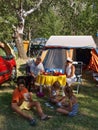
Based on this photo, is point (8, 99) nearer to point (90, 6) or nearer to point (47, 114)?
point (47, 114)

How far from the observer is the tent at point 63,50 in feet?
49.2

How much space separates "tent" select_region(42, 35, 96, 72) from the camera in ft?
49.2

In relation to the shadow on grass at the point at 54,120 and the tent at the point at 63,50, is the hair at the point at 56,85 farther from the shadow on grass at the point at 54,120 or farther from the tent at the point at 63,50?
the tent at the point at 63,50

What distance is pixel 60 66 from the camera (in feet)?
48.7

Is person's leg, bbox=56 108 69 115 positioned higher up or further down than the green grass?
higher up

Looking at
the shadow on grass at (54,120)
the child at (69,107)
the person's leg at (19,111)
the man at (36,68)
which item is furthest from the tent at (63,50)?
the person's leg at (19,111)

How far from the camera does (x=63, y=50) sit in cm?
1555

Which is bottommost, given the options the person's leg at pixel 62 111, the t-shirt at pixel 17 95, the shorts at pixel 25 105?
the person's leg at pixel 62 111

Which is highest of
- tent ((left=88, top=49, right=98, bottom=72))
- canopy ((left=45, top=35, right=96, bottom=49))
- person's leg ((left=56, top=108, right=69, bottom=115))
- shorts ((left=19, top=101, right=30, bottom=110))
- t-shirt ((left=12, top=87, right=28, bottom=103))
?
t-shirt ((left=12, top=87, right=28, bottom=103))

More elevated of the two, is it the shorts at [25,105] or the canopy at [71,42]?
the canopy at [71,42]

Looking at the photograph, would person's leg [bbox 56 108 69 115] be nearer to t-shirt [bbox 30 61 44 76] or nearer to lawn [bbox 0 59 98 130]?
lawn [bbox 0 59 98 130]

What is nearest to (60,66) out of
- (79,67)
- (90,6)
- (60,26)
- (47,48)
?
(47,48)

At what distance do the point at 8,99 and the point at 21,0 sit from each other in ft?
44.3

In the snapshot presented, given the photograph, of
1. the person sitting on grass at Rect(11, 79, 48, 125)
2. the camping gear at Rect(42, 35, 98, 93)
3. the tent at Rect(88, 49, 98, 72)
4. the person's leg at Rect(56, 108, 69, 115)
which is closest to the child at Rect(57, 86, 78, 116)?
the person's leg at Rect(56, 108, 69, 115)
